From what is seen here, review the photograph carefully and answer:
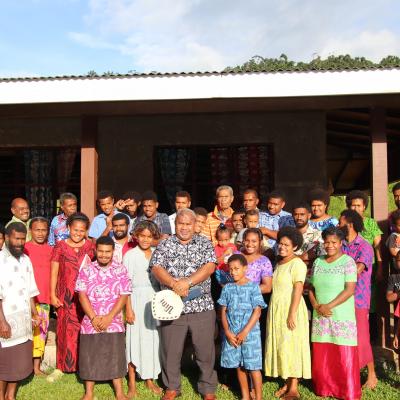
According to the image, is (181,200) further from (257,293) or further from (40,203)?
(40,203)

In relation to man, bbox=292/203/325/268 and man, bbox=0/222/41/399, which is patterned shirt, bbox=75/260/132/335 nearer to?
man, bbox=0/222/41/399

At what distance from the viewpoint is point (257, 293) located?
4145mm

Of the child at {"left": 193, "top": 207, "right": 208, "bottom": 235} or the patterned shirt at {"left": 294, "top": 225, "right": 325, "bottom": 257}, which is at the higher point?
the child at {"left": 193, "top": 207, "right": 208, "bottom": 235}

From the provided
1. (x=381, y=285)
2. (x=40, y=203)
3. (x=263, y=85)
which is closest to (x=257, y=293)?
(x=381, y=285)

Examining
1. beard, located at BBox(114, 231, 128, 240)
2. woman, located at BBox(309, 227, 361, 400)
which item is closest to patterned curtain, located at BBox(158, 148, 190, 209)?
beard, located at BBox(114, 231, 128, 240)

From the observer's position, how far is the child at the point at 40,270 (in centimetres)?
475

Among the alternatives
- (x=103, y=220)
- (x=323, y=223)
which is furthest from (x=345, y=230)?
(x=103, y=220)

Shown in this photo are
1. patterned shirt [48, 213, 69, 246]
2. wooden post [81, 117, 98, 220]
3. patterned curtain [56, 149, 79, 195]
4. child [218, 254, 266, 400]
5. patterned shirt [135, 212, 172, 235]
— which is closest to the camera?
child [218, 254, 266, 400]

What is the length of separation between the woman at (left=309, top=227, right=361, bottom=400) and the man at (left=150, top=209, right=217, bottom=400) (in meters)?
0.87

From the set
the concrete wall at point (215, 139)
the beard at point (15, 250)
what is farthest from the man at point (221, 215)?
the concrete wall at point (215, 139)

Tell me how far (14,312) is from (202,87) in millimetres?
2923

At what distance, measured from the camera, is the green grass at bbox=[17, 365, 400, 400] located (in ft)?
14.1

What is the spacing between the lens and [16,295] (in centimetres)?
423

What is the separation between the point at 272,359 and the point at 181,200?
1.74 metres
